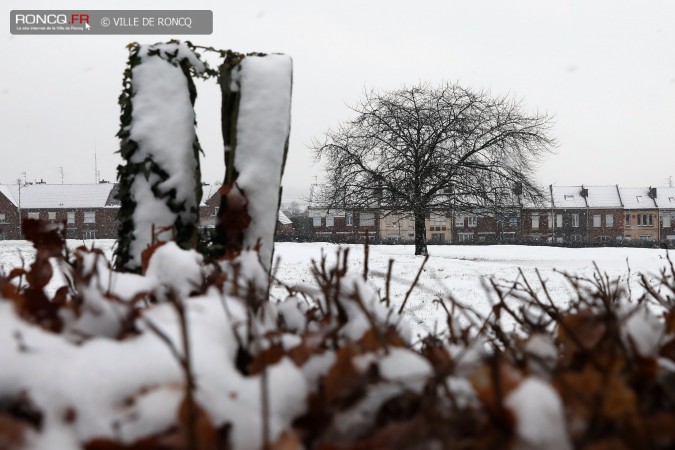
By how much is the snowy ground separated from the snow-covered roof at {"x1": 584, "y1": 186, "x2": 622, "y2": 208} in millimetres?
31231

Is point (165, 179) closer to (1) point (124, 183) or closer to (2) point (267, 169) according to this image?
(1) point (124, 183)

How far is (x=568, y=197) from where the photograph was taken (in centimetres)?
5712

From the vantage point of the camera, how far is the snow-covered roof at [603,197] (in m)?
56.7

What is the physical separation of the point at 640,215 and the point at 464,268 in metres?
47.9

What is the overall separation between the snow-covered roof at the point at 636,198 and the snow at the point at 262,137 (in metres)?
61.5

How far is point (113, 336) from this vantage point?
0.91 metres

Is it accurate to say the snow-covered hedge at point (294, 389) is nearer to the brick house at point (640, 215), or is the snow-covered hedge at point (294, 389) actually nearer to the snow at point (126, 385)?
the snow at point (126, 385)

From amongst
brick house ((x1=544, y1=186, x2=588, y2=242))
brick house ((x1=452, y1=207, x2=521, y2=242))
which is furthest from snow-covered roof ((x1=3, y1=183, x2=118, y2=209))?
brick house ((x1=544, y1=186, x2=588, y2=242))

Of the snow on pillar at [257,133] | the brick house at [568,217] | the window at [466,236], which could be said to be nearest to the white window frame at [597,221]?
the brick house at [568,217]

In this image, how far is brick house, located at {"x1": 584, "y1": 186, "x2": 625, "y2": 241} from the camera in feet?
186

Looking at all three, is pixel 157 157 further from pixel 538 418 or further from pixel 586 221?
pixel 586 221

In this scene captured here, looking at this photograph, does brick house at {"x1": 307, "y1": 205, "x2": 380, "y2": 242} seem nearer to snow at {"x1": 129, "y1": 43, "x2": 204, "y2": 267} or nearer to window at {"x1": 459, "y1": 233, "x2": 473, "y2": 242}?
window at {"x1": 459, "y1": 233, "x2": 473, "y2": 242}

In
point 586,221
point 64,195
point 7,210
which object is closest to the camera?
point 7,210

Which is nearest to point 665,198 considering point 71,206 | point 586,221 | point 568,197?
point 586,221
